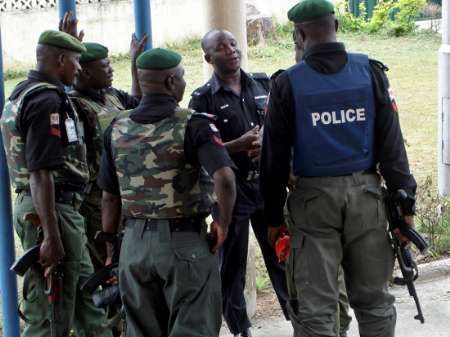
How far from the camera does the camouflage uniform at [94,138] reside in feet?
15.6

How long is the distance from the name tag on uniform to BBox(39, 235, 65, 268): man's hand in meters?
0.49

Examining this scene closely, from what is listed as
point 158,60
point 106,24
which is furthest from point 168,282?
point 106,24

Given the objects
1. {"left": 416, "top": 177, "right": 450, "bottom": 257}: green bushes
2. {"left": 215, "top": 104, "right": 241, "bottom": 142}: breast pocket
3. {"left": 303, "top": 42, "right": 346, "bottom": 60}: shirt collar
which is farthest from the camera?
{"left": 416, "top": 177, "right": 450, "bottom": 257}: green bushes

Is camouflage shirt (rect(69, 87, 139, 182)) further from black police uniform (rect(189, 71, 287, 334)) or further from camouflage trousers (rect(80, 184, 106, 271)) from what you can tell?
black police uniform (rect(189, 71, 287, 334))

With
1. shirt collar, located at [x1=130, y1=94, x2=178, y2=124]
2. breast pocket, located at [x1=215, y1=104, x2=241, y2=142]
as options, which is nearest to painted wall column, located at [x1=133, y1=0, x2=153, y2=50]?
breast pocket, located at [x1=215, y1=104, x2=241, y2=142]

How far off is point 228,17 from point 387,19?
14648 mm

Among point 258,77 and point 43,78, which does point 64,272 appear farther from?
point 258,77

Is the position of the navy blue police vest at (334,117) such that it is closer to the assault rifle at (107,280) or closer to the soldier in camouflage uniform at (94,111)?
the assault rifle at (107,280)

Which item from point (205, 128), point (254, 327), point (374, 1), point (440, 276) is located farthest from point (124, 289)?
point (374, 1)

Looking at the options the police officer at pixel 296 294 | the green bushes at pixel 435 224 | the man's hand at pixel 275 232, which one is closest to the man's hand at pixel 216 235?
the man's hand at pixel 275 232

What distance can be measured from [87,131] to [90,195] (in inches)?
14.4

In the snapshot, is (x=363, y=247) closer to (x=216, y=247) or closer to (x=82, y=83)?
(x=216, y=247)

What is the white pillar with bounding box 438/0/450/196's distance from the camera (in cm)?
725

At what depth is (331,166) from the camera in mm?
4078
